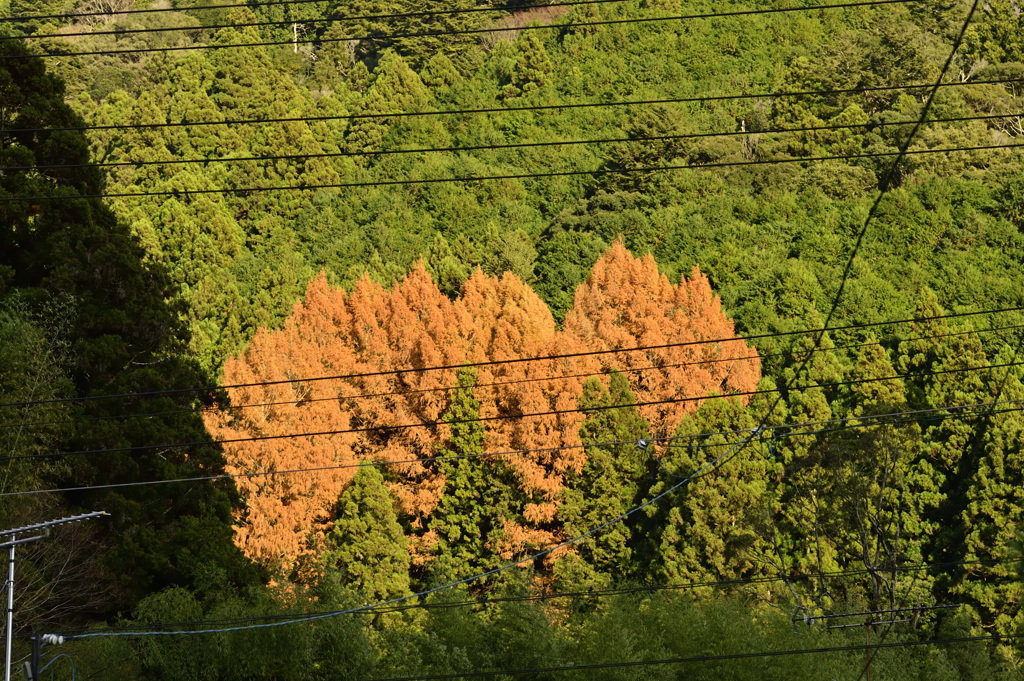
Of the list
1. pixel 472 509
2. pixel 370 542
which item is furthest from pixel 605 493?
pixel 370 542

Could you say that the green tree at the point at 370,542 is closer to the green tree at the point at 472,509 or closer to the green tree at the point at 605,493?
the green tree at the point at 472,509

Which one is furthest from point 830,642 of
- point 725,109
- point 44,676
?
point 725,109

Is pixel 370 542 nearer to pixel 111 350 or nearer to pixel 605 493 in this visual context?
pixel 605 493

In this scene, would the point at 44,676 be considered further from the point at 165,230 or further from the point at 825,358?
the point at 165,230

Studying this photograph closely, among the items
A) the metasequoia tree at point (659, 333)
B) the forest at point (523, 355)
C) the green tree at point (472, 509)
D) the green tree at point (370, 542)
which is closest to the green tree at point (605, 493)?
the forest at point (523, 355)

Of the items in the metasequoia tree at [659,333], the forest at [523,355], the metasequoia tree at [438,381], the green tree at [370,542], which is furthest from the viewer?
the metasequoia tree at [659,333]

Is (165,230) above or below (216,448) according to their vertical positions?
above
